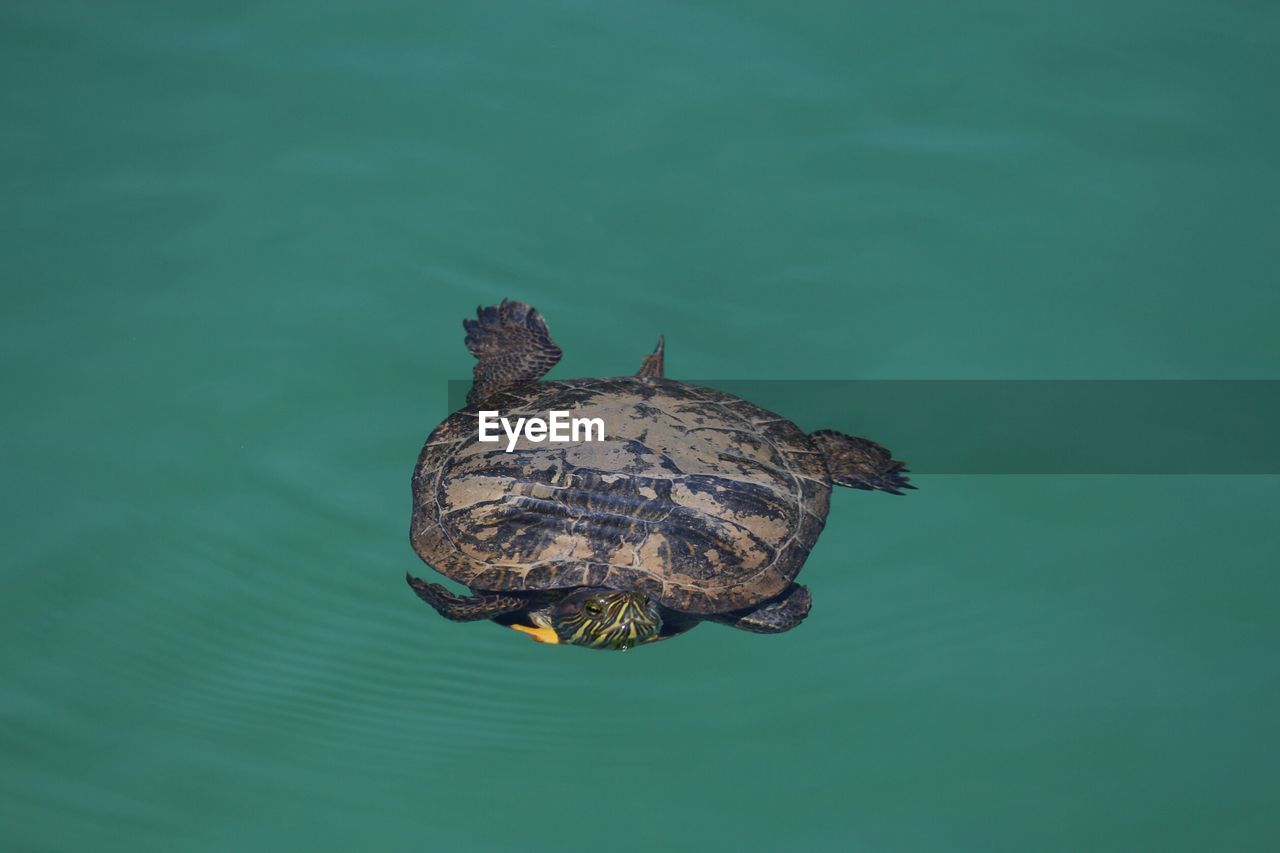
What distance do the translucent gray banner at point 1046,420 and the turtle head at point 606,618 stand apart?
63.4 inches

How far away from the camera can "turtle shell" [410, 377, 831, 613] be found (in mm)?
4125

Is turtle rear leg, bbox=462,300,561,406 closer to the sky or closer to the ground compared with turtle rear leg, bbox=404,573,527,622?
closer to the sky

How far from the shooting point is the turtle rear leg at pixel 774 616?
14.1 feet

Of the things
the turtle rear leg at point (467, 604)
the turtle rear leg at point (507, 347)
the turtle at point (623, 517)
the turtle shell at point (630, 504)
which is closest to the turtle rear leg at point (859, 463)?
the turtle at point (623, 517)

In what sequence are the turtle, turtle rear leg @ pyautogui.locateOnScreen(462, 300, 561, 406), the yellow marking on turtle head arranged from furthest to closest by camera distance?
turtle rear leg @ pyautogui.locateOnScreen(462, 300, 561, 406) < the yellow marking on turtle head < the turtle

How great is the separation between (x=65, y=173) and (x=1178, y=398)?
621 centimetres

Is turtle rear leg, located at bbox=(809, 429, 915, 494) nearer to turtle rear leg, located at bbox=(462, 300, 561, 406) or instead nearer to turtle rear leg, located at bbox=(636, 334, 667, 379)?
turtle rear leg, located at bbox=(636, 334, 667, 379)

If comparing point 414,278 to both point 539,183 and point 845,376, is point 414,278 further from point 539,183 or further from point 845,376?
point 845,376

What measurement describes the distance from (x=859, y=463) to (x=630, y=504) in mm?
1239

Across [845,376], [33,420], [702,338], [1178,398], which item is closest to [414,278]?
[702,338]

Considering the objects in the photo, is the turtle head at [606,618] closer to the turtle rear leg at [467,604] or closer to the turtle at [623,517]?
the turtle at [623,517]

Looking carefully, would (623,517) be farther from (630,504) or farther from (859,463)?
(859,463)

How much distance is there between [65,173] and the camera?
644 centimetres

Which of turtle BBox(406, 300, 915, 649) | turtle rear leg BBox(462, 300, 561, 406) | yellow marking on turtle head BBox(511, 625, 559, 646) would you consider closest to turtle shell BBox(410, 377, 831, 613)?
turtle BBox(406, 300, 915, 649)
